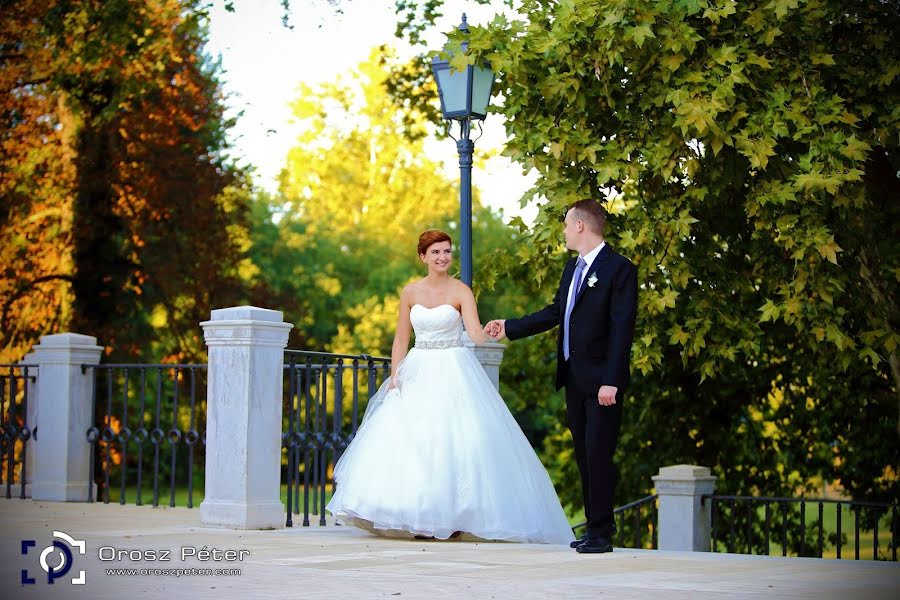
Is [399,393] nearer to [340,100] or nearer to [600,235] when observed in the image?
[600,235]

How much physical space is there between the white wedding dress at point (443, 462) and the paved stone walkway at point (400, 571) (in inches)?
8.1

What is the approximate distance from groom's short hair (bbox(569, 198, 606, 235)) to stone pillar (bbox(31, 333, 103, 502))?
21.7 feet

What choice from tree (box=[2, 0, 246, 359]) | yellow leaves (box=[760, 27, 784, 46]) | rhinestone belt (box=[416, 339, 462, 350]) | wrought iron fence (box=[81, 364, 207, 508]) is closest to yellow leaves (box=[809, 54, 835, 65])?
yellow leaves (box=[760, 27, 784, 46])

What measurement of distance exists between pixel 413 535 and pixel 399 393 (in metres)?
1.03

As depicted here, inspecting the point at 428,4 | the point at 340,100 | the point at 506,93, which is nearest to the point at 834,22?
the point at 506,93

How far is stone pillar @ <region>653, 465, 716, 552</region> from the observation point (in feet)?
43.3

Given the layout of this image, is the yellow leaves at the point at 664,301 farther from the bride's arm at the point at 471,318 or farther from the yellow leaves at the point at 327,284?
the yellow leaves at the point at 327,284

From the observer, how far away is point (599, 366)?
7875 mm

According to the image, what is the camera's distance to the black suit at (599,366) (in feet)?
25.5

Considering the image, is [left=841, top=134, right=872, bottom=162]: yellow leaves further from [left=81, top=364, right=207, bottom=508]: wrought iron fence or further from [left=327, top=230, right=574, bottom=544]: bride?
[left=81, top=364, right=207, bottom=508]: wrought iron fence

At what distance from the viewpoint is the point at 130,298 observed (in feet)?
85.3

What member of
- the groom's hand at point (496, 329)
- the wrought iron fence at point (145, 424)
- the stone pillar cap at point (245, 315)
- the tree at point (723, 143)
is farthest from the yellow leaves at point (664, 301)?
the wrought iron fence at point (145, 424)

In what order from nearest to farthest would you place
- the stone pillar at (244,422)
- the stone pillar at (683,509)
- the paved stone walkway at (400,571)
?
the paved stone walkway at (400,571)
the stone pillar at (244,422)
the stone pillar at (683,509)

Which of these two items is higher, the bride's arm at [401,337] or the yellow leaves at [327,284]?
the yellow leaves at [327,284]
